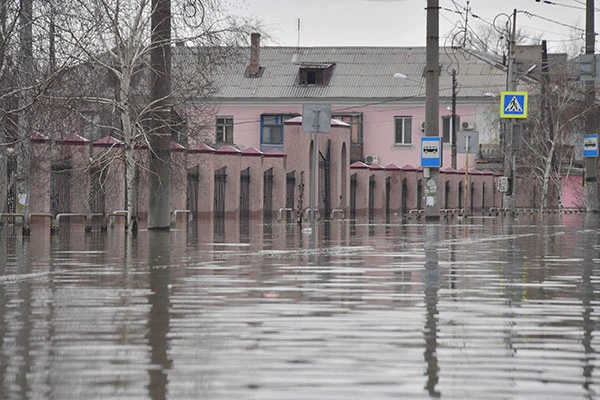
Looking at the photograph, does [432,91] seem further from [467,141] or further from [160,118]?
[467,141]

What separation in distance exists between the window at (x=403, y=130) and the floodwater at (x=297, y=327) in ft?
249

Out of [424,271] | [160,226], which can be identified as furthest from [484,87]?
[424,271]

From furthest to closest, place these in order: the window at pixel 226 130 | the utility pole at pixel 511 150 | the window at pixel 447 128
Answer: the window at pixel 447 128, the window at pixel 226 130, the utility pole at pixel 511 150

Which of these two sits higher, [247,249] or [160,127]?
[160,127]

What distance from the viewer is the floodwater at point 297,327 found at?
8.17m

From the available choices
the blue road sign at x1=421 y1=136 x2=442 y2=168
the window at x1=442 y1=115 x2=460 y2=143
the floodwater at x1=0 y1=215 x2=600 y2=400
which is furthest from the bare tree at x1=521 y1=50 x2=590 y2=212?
the floodwater at x1=0 y1=215 x2=600 y2=400

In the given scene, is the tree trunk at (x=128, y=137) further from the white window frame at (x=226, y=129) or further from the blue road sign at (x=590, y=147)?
the white window frame at (x=226, y=129)

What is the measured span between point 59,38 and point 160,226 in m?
8.12

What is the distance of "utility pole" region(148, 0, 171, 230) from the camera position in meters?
32.7

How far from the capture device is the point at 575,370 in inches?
346

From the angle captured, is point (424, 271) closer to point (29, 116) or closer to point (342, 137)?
point (29, 116)

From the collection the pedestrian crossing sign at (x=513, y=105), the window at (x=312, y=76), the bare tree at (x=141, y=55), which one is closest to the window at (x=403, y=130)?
the window at (x=312, y=76)

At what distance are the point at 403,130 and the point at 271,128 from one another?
8517mm

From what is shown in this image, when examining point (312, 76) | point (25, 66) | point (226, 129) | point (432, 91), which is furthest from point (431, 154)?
point (312, 76)
